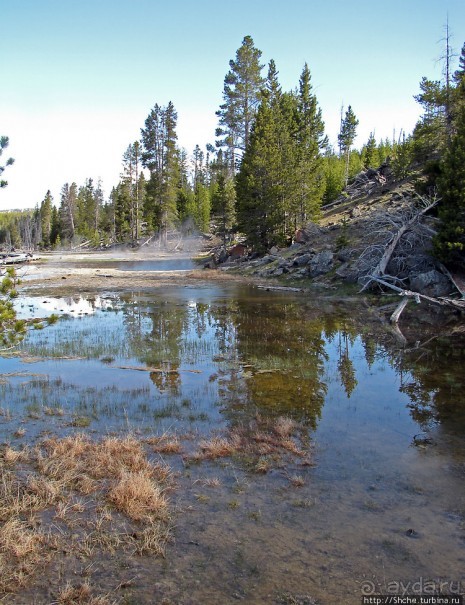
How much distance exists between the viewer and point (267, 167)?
139 ft

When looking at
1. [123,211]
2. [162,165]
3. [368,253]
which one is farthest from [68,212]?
[368,253]

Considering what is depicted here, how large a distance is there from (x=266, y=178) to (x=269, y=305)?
74.2 ft

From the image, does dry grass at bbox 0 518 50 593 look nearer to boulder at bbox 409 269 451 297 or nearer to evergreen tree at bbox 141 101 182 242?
boulder at bbox 409 269 451 297

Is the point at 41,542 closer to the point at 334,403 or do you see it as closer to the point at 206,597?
the point at 206,597

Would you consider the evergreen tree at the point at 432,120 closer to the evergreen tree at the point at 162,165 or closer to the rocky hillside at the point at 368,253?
the rocky hillside at the point at 368,253

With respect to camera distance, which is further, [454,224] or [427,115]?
[427,115]

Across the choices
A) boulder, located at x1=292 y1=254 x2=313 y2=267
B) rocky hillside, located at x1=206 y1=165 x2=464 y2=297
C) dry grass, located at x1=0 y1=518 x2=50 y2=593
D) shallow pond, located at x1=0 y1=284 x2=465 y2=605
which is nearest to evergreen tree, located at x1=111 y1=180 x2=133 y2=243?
rocky hillside, located at x1=206 y1=165 x2=464 y2=297

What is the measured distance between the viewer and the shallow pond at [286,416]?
458 cm

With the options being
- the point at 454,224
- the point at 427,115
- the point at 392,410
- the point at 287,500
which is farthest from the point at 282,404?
the point at 427,115

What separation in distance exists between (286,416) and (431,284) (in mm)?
16220

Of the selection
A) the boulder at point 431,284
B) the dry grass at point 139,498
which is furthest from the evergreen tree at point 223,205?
the dry grass at point 139,498

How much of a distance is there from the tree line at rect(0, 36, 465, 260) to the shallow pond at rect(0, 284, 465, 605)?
5.97 m

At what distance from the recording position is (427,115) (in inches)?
1273

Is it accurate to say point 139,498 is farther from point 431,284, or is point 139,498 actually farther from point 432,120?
point 432,120
